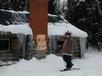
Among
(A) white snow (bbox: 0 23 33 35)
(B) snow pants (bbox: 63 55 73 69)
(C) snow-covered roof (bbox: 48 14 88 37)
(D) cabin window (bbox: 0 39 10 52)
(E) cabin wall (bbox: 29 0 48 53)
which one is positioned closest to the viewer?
(B) snow pants (bbox: 63 55 73 69)

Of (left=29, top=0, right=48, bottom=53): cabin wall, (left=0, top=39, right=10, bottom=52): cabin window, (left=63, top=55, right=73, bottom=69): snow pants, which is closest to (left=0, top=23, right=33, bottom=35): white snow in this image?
(left=29, top=0, right=48, bottom=53): cabin wall

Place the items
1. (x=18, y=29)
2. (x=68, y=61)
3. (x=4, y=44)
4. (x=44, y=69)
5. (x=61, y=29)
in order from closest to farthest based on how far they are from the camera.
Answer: (x=68, y=61)
(x=44, y=69)
(x=18, y=29)
(x=4, y=44)
(x=61, y=29)

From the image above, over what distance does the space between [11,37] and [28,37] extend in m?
0.96

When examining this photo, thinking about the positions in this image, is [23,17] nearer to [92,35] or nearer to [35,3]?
[35,3]

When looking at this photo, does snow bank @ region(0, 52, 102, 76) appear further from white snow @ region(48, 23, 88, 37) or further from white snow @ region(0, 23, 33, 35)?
white snow @ region(48, 23, 88, 37)

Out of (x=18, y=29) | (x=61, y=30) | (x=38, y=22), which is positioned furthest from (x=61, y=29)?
(x=18, y=29)

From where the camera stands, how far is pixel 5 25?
56.2 ft

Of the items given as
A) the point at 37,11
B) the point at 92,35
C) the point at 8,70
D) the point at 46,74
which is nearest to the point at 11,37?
the point at 37,11

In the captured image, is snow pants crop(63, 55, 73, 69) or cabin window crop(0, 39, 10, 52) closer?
snow pants crop(63, 55, 73, 69)

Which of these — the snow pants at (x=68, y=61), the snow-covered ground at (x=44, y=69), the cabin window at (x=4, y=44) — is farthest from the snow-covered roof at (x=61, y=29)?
the snow pants at (x=68, y=61)

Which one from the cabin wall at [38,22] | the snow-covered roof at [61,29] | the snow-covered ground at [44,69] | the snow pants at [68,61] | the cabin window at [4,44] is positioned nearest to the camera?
the snow-covered ground at [44,69]

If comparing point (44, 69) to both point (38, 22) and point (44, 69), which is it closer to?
point (44, 69)

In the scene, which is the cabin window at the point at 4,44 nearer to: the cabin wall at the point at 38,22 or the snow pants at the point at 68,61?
the cabin wall at the point at 38,22

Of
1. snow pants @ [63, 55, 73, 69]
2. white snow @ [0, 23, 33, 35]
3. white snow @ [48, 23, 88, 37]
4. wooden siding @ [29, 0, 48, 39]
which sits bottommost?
snow pants @ [63, 55, 73, 69]
